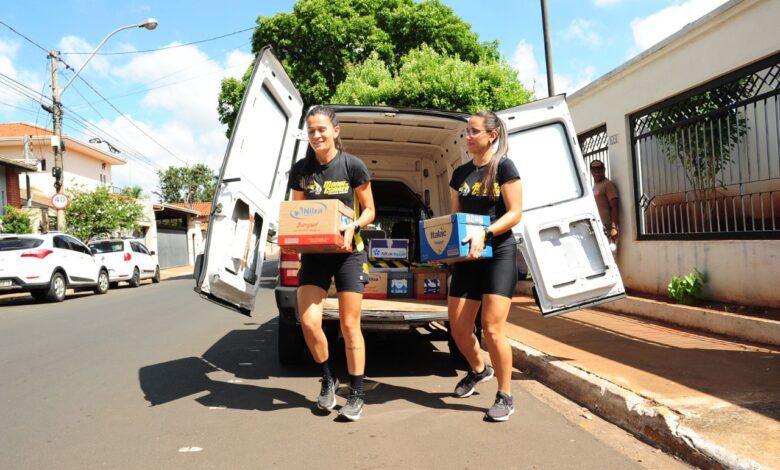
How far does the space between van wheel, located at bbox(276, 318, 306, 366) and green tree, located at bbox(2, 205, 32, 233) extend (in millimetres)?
17832

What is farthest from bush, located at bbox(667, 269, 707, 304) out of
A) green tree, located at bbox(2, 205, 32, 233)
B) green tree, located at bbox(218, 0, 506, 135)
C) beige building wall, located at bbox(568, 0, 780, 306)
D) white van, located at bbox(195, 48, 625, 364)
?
green tree, located at bbox(2, 205, 32, 233)

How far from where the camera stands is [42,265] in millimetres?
12711

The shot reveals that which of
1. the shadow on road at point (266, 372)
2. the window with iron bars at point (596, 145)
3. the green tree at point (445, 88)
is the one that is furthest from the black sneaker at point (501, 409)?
the green tree at point (445, 88)

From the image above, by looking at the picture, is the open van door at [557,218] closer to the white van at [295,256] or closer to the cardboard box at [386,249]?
the white van at [295,256]

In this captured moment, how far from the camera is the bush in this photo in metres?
6.69

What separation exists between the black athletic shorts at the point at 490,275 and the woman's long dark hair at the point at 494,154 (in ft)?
1.26

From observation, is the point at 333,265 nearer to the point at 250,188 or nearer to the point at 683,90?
the point at 250,188

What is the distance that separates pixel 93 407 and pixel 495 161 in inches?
135

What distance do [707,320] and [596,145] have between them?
13.4ft

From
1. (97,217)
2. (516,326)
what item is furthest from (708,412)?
(97,217)

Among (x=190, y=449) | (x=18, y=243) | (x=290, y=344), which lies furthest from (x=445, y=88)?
(x=190, y=449)

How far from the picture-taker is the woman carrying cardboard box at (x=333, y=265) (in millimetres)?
3859

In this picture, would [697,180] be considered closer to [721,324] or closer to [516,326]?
[721,324]

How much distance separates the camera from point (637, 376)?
443 cm
